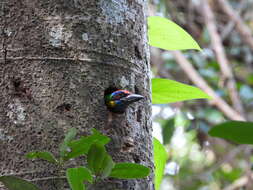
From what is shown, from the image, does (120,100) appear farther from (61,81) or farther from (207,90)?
(207,90)

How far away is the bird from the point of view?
135 centimetres

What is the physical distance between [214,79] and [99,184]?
155 inches

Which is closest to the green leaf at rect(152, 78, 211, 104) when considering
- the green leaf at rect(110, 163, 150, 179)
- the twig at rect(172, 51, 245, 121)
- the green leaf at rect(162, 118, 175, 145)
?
the green leaf at rect(110, 163, 150, 179)

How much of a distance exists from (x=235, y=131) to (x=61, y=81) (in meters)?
0.50

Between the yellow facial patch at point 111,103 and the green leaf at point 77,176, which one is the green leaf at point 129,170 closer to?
the green leaf at point 77,176

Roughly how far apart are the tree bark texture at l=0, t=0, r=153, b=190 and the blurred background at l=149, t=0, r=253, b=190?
2528mm

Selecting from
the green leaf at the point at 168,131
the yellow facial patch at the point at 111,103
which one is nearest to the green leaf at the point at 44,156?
the yellow facial patch at the point at 111,103

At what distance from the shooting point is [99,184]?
125 centimetres

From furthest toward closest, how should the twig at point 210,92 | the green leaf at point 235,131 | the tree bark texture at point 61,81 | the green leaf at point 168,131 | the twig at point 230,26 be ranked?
1. the twig at point 230,26
2. the twig at point 210,92
3. the green leaf at point 168,131
4. the tree bark texture at point 61,81
5. the green leaf at point 235,131

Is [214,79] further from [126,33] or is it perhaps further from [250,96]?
[126,33]

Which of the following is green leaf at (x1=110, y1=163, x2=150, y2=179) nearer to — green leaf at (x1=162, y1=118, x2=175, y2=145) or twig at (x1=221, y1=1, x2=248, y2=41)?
Result: green leaf at (x1=162, y1=118, x2=175, y2=145)

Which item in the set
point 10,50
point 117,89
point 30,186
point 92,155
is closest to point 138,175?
point 92,155

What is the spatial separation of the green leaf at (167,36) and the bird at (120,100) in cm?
33

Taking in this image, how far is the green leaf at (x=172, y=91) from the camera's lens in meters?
1.61
